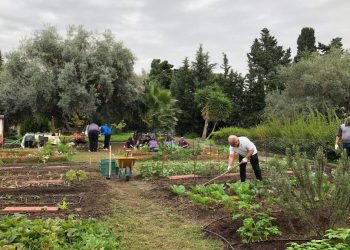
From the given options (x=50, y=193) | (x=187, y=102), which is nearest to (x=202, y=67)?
(x=187, y=102)

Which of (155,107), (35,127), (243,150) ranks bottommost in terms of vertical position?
(243,150)

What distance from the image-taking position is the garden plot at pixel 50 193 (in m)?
7.24

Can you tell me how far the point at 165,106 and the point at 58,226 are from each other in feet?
73.3

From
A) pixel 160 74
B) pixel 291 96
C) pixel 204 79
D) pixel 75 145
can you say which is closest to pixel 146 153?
pixel 75 145

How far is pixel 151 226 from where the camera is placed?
6.81 metres

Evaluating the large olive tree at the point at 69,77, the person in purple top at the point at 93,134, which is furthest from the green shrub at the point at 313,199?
the large olive tree at the point at 69,77

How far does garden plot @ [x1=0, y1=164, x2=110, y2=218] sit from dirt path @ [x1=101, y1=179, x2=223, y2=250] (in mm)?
454

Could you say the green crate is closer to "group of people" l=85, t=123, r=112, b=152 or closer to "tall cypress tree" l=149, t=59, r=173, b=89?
"group of people" l=85, t=123, r=112, b=152

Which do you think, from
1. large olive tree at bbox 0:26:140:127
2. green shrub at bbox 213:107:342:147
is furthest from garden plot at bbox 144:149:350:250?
large olive tree at bbox 0:26:140:127

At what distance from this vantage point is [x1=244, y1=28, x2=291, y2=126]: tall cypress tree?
121 ft

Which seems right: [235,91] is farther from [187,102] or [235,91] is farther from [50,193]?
[50,193]

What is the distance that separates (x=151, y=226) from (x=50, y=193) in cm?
311

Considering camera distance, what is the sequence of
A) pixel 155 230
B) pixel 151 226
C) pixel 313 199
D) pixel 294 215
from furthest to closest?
1. pixel 151 226
2. pixel 155 230
3. pixel 313 199
4. pixel 294 215

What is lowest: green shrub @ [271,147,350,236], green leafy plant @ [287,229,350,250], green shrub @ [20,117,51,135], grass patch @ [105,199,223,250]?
grass patch @ [105,199,223,250]
